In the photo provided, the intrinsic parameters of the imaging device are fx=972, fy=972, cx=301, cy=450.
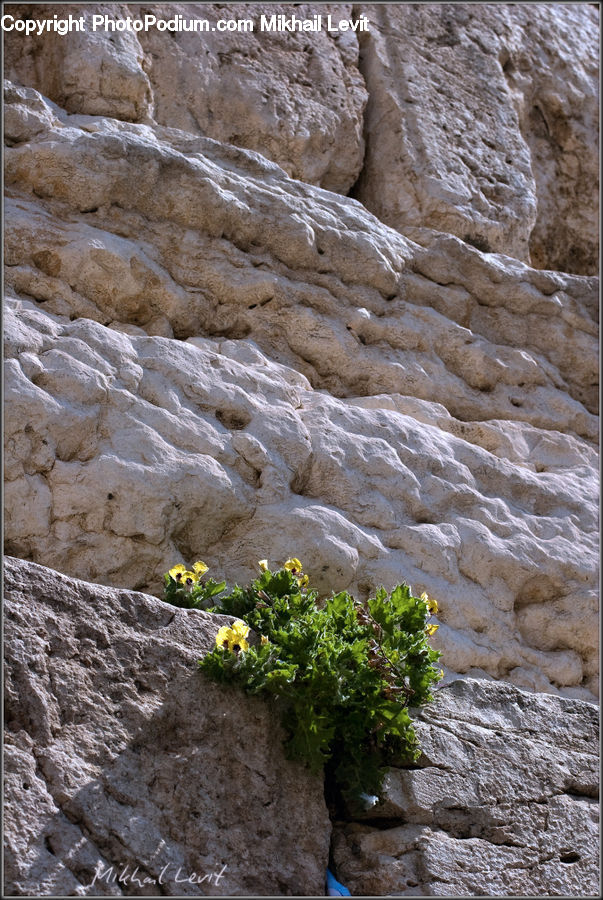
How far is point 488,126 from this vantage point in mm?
8672

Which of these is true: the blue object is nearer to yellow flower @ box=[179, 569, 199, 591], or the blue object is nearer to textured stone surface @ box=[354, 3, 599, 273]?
yellow flower @ box=[179, 569, 199, 591]

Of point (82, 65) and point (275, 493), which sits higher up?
point (82, 65)

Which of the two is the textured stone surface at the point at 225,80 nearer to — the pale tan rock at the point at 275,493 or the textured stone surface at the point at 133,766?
the pale tan rock at the point at 275,493

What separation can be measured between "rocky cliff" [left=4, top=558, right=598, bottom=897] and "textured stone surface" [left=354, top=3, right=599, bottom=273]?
15.5 ft

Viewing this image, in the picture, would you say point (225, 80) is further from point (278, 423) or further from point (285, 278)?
point (278, 423)

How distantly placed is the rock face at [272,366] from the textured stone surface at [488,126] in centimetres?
12

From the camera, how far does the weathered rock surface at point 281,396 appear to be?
15.2 ft

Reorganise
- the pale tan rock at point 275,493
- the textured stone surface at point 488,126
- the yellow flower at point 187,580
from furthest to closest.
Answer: the textured stone surface at point 488,126, the pale tan rock at point 275,493, the yellow flower at point 187,580

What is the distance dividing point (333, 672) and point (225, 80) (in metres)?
5.38

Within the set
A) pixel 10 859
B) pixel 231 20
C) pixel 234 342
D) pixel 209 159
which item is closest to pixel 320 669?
pixel 10 859

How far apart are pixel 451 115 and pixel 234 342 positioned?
3.85m
